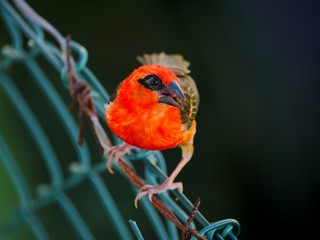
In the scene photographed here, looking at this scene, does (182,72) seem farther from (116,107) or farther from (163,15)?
(163,15)

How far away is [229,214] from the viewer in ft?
8.55

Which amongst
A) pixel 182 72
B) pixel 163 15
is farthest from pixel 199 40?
pixel 182 72

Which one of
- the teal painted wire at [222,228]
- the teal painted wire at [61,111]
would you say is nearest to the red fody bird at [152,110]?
the teal painted wire at [222,228]

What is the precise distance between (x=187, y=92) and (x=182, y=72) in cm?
13

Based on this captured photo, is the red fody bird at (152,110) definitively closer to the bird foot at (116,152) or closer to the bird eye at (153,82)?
the bird eye at (153,82)

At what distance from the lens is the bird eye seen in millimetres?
900

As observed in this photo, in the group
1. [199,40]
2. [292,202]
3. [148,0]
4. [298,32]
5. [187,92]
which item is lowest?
[292,202]

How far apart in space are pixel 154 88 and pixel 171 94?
2cm

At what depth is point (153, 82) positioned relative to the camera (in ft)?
2.96

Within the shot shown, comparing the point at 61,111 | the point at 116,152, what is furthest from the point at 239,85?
the point at 116,152

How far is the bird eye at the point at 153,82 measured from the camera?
900mm

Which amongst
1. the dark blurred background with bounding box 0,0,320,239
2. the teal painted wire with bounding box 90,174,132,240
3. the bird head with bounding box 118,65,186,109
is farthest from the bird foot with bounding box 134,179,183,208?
the dark blurred background with bounding box 0,0,320,239

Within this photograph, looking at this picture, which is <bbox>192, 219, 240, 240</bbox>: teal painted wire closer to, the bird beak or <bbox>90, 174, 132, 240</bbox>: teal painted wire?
the bird beak

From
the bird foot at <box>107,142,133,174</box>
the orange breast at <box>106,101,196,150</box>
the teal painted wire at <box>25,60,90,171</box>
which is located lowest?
the orange breast at <box>106,101,196,150</box>
